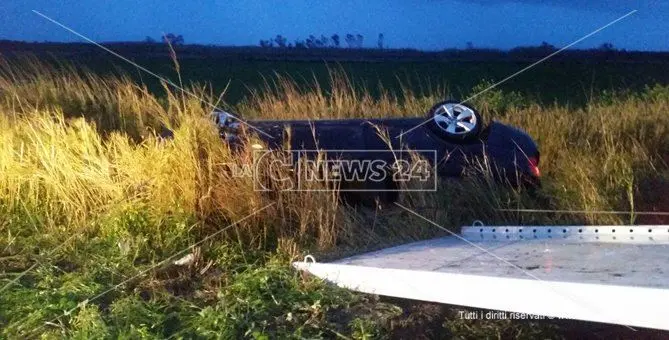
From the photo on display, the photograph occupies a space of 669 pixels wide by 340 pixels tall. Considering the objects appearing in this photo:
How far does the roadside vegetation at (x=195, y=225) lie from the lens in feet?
15.2

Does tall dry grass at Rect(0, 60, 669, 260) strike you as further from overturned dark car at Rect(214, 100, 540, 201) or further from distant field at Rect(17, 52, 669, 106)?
distant field at Rect(17, 52, 669, 106)

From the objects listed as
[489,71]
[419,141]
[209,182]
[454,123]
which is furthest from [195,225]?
[489,71]

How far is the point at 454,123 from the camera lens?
292 inches

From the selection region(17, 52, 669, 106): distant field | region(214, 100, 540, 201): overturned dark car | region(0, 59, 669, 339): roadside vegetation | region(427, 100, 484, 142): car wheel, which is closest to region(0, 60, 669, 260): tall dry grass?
region(0, 59, 669, 339): roadside vegetation

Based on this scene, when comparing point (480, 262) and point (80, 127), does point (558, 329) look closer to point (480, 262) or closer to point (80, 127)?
point (480, 262)

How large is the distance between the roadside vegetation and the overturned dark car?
20cm

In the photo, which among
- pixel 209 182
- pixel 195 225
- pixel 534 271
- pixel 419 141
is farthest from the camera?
pixel 419 141

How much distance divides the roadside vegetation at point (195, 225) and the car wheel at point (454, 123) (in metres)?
0.41

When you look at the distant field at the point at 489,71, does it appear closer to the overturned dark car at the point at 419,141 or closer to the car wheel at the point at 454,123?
the car wheel at the point at 454,123

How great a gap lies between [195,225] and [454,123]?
2707 millimetres

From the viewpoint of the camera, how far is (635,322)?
12.9ft

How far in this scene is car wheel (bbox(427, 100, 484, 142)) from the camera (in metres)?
7.29

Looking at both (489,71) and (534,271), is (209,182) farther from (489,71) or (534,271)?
(489,71)

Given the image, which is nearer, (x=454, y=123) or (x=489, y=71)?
(x=454, y=123)
